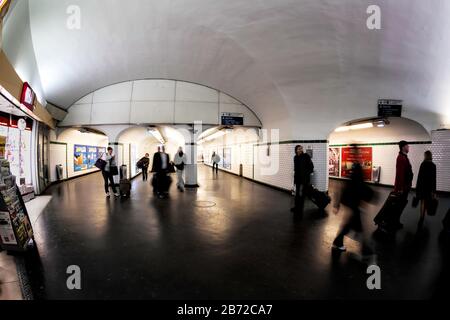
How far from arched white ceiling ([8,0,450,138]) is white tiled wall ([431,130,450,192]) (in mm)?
400

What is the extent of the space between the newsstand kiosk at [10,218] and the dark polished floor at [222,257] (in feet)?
1.18

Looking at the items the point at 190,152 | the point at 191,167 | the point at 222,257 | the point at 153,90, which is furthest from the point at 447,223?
the point at 153,90

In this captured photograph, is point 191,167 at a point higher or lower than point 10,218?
higher

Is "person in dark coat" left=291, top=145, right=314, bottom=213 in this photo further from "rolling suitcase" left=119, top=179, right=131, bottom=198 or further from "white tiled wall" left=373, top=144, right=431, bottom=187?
"white tiled wall" left=373, top=144, right=431, bottom=187

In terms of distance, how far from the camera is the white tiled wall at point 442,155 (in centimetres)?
859

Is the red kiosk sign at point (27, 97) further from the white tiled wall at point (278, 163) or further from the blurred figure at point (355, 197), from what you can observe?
the white tiled wall at point (278, 163)

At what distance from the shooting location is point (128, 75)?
10.1 metres

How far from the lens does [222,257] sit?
136 inches

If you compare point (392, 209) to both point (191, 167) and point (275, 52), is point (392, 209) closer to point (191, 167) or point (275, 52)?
point (275, 52)

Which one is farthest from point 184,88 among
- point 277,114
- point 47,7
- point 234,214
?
point 234,214

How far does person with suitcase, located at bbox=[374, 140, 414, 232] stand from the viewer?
4574mm

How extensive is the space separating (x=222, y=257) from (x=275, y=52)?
6.09 m

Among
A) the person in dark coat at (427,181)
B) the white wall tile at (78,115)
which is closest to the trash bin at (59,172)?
the white wall tile at (78,115)
